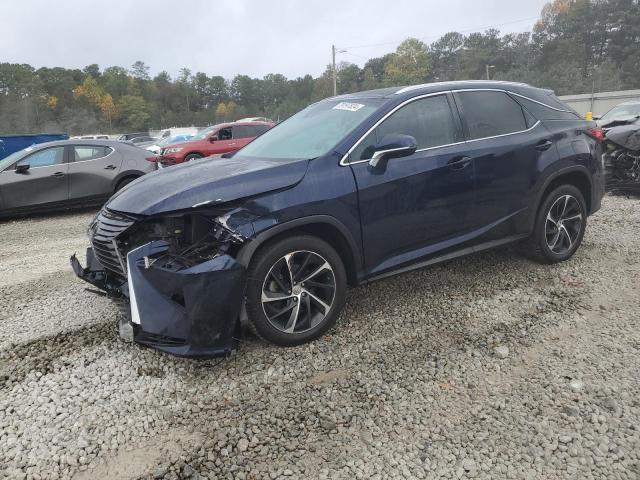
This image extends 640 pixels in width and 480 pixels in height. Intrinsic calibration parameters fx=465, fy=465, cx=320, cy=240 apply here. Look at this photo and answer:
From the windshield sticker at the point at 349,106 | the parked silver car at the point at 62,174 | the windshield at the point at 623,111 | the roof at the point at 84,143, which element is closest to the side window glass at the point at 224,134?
the roof at the point at 84,143

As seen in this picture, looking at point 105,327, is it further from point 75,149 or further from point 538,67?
point 538,67

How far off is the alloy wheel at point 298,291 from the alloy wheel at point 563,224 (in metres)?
2.47

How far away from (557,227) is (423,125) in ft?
6.07

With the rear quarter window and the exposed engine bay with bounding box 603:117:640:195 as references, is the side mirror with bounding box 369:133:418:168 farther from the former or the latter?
the exposed engine bay with bounding box 603:117:640:195

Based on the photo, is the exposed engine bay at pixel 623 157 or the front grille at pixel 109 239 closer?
the front grille at pixel 109 239

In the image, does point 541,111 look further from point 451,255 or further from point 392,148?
point 392,148

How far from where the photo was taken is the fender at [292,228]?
9.47 ft

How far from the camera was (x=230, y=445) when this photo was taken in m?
2.35

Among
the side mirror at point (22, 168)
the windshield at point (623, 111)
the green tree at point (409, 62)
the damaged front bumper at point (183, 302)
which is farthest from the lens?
the green tree at point (409, 62)

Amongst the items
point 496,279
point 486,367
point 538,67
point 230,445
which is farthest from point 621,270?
point 538,67

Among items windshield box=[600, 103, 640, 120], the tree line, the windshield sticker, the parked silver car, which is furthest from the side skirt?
the tree line

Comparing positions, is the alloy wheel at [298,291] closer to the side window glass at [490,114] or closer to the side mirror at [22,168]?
the side window glass at [490,114]

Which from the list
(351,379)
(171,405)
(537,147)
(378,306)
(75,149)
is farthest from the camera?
(75,149)

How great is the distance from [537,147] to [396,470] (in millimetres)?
3241
